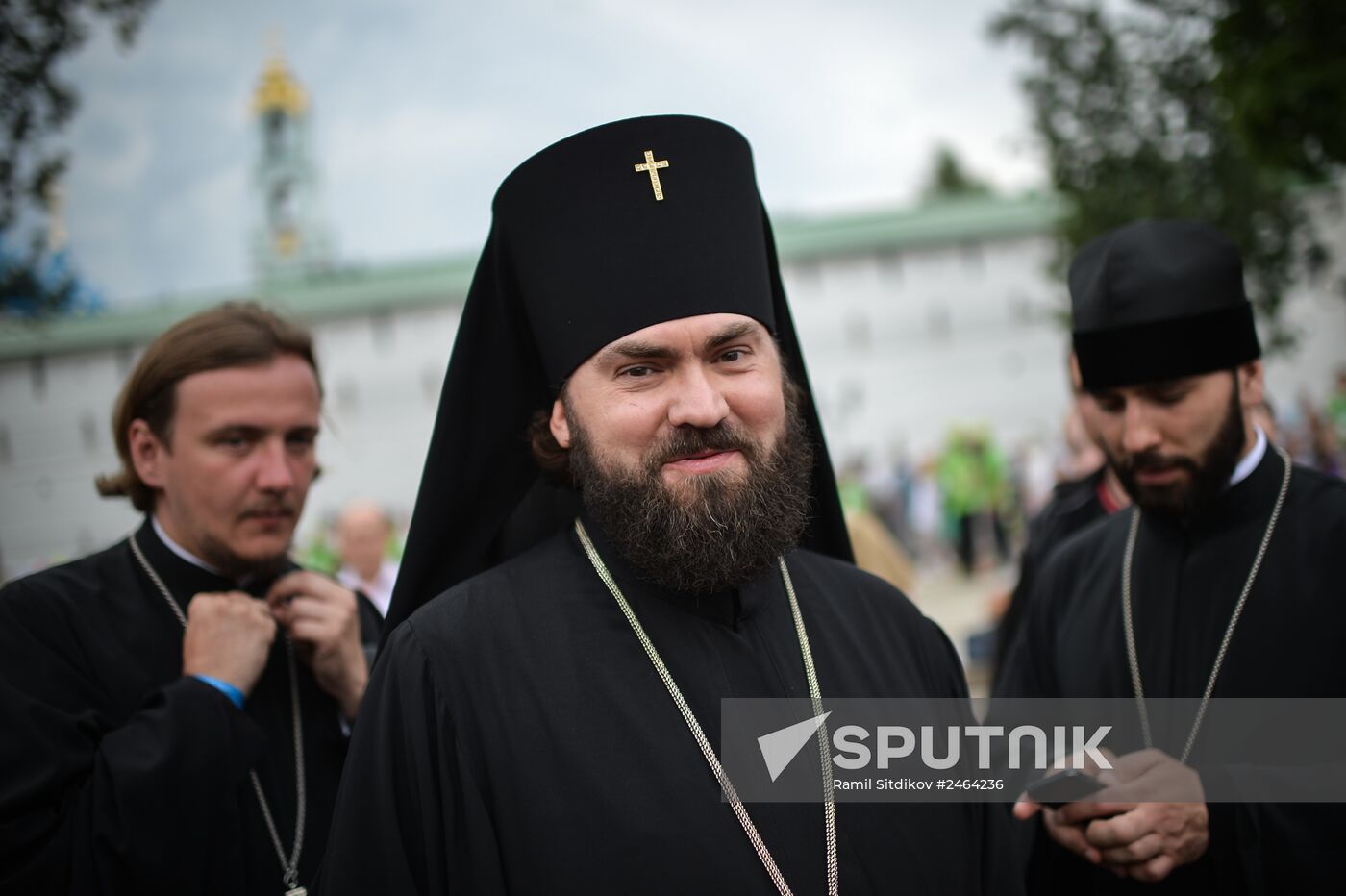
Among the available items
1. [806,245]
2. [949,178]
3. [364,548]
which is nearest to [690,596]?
[364,548]

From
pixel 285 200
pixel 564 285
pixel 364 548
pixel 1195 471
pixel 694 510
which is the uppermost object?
pixel 285 200

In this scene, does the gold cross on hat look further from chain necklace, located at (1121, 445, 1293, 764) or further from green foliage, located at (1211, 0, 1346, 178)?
green foliage, located at (1211, 0, 1346, 178)

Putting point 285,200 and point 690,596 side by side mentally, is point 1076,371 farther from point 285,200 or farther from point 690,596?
point 285,200

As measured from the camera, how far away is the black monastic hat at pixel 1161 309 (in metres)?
2.98

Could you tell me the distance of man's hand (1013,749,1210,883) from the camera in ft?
8.29

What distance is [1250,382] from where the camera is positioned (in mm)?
3137

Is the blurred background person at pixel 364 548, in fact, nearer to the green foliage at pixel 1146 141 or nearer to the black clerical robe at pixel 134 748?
the black clerical robe at pixel 134 748

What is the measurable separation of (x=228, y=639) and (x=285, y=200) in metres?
34.1

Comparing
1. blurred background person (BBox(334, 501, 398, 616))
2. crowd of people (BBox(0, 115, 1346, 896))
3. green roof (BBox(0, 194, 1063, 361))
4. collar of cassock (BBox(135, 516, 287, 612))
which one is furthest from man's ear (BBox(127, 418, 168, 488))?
green roof (BBox(0, 194, 1063, 361))

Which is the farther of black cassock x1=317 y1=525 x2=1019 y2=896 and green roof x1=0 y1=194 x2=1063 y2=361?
green roof x1=0 y1=194 x2=1063 y2=361

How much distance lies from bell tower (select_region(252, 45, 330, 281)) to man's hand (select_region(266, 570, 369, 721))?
A: 25895 mm

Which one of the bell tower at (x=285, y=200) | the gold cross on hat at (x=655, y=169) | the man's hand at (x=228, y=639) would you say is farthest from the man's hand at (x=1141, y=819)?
the bell tower at (x=285, y=200)

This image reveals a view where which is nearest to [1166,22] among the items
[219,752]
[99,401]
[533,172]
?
[533,172]

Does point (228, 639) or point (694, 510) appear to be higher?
point (694, 510)
